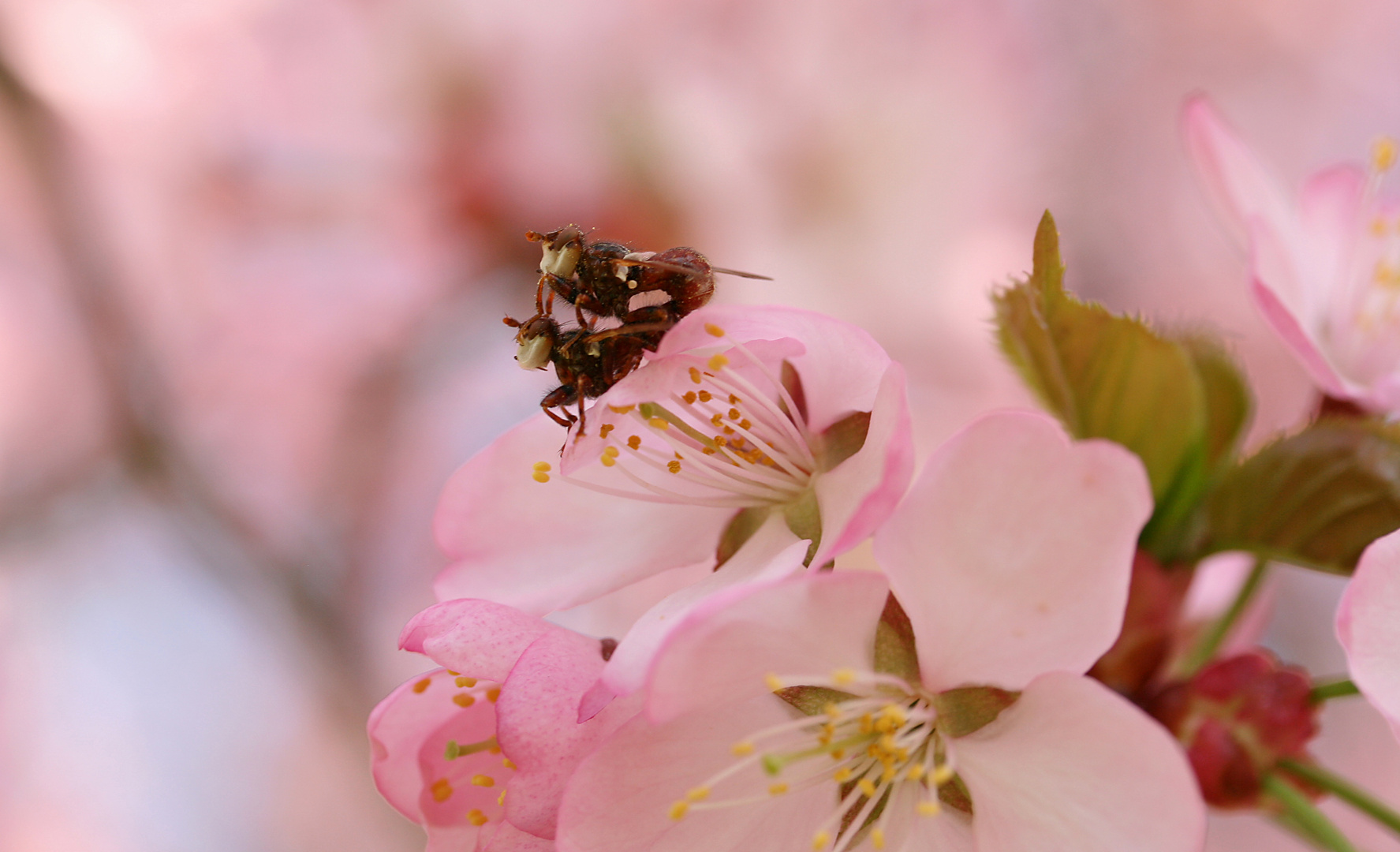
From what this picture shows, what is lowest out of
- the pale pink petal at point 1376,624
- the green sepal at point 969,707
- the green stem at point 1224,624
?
the green stem at point 1224,624

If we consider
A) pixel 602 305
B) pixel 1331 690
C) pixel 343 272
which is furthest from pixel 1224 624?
pixel 343 272

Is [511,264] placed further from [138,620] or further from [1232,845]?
[1232,845]

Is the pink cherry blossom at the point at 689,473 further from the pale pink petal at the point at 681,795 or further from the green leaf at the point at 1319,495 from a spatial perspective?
the green leaf at the point at 1319,495

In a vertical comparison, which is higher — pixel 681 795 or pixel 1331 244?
pixel 1331 244

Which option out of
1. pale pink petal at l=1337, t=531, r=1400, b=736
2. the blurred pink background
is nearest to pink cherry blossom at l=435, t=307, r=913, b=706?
pale pink petal at l=1337, t=531, r=1400, b=736

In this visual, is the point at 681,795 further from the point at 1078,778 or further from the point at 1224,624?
the point at 1224,624

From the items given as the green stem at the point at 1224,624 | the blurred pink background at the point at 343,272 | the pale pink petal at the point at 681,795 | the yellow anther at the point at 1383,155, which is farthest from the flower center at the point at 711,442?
the blurred pink background at the point at 343,272

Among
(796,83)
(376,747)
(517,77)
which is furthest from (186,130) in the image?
(376,747)
